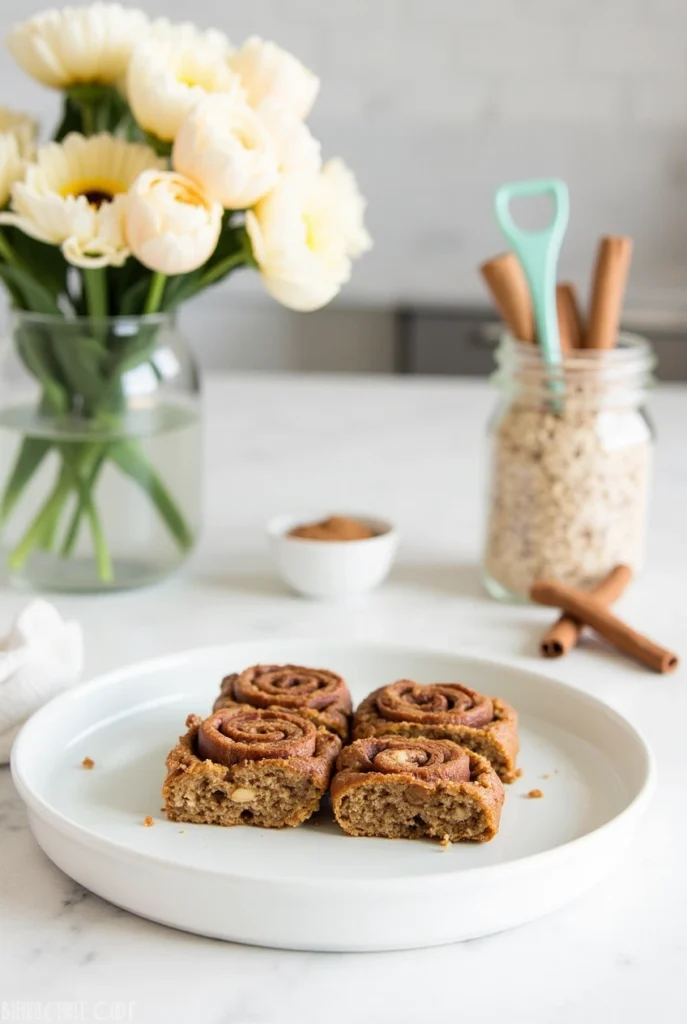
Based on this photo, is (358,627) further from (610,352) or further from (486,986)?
(486,986)

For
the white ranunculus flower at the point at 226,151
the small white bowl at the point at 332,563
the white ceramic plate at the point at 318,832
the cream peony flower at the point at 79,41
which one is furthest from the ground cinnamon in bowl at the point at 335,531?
the cream peony flower at the point at 79,41

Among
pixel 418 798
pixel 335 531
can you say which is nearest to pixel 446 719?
pixel 418 798

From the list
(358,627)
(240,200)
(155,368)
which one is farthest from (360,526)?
(240,200)

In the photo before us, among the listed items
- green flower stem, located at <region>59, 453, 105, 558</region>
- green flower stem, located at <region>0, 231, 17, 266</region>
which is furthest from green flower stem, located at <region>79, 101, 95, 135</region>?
green flower stem, located at <region>59, 453, 105, 558</region>

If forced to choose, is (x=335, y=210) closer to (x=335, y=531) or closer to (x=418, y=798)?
(x=335, y=531)

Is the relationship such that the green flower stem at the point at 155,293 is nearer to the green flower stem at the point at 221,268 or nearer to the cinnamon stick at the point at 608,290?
the green flower stem at the point at 221,268
